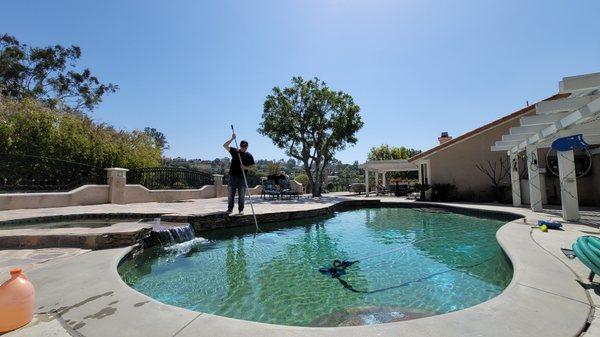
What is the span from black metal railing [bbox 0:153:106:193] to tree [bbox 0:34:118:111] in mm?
13865

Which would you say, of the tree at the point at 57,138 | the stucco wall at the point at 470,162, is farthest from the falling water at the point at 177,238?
the stucco wall at the point at 470,162

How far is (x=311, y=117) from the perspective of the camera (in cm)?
2070

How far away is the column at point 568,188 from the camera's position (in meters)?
6.78

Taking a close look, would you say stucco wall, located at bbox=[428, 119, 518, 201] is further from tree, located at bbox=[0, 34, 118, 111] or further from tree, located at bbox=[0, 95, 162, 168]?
tree, located at bbox=[0, 34, 118, 111]

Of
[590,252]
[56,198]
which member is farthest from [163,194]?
[590,252]

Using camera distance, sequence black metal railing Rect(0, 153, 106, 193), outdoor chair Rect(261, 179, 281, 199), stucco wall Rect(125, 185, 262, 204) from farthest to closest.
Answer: outdoor chair Rect(261, 179, 281, 199) < stucco wall Rect(125, 185, 262, 204) < black metal railing Rect(0, 153, 106, 193)

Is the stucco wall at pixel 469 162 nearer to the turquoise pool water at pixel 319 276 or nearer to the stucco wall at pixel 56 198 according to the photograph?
the turquoise pool water at pixel 319 276

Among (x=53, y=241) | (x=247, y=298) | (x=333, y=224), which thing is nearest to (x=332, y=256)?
(x=247, y=298)

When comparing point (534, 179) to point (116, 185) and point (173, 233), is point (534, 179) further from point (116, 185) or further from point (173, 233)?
point (116, 185)

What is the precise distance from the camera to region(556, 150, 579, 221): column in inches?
267

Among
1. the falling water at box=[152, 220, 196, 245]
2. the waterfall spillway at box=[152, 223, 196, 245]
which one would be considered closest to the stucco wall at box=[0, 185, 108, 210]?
the falling water at box=[152, 220, 196, 245]

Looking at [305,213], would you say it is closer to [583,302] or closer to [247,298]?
[247,298]

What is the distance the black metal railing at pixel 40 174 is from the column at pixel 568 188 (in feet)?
49.4

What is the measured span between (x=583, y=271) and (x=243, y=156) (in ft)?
20.8
